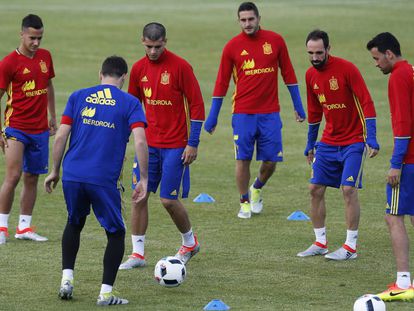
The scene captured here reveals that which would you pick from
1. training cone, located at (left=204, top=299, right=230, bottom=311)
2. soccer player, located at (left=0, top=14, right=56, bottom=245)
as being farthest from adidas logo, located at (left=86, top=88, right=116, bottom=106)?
soccer player, located at (left=0, top=14, right=56, bottom=245)

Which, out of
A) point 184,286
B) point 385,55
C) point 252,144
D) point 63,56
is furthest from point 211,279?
point 63,56

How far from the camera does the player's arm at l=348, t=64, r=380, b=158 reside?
1129 cm

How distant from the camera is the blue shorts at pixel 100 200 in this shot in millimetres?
9562

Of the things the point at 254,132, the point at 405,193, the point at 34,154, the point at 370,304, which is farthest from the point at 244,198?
the point at 370,304

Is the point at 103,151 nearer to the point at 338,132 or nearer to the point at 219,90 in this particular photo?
the point at 338,132

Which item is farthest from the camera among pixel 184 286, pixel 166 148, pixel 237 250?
pixel 237 250

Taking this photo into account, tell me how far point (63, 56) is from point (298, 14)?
1236cm

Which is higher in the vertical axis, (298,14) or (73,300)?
(298,14)

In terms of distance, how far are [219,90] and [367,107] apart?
2.85 metres

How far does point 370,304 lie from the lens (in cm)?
888

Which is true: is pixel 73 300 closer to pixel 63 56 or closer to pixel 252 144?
pixel 252 144

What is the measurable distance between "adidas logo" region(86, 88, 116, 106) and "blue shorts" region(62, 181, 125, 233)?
0.75 m

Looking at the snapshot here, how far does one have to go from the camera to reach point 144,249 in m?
12.1

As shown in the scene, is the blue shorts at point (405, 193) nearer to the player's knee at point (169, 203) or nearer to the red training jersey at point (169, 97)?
the red training jersey at point (169, 97)
